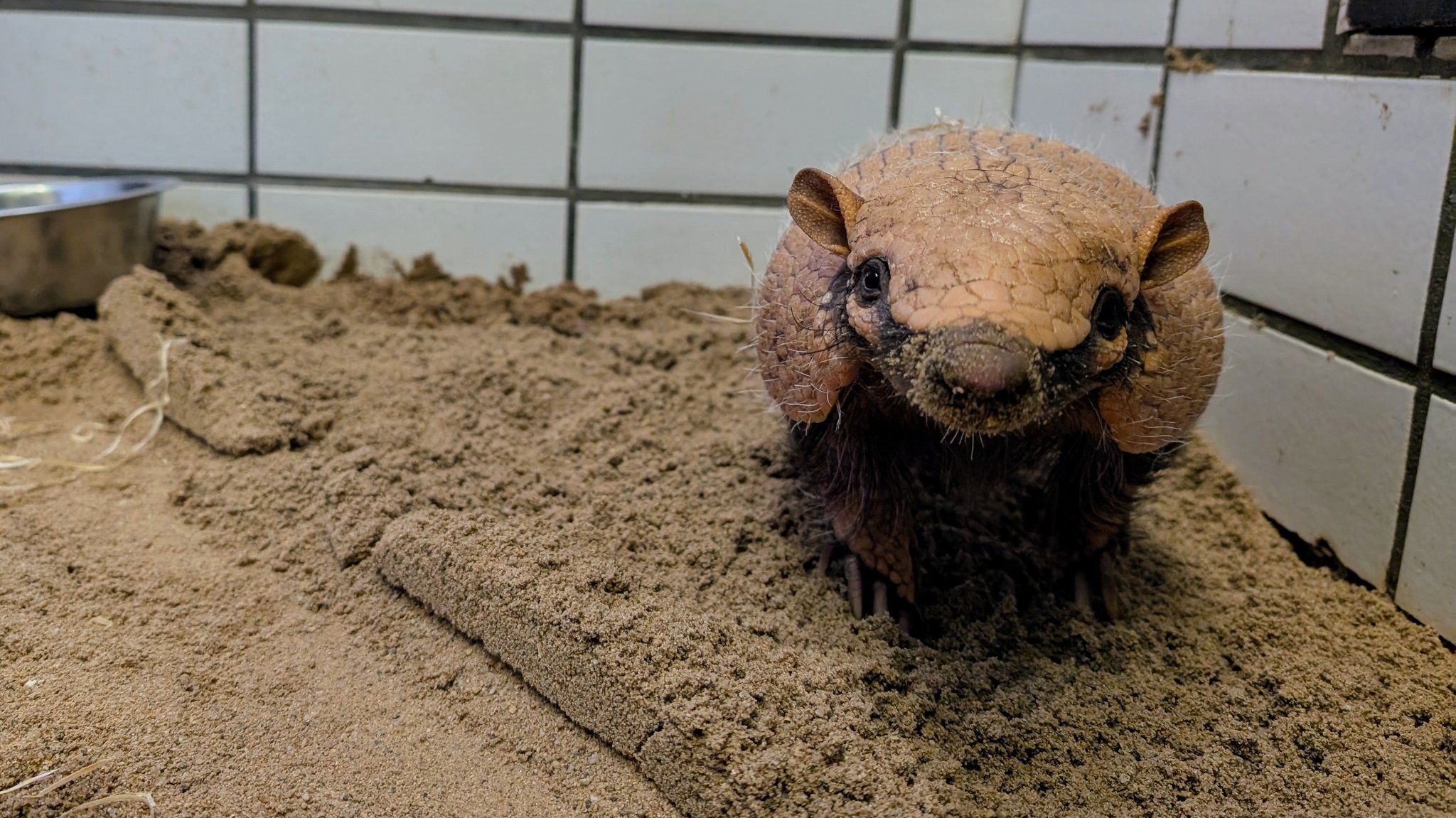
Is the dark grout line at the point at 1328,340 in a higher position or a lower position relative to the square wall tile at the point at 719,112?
lower

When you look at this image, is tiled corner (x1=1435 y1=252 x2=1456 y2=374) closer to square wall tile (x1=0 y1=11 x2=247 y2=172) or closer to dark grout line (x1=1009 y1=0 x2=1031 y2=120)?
dark grout line (x1=1009 y1=0 x2=1031 y2=120)

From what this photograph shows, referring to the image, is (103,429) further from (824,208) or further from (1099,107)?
(1099,107)

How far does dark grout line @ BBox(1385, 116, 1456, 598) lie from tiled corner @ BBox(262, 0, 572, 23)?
7.99ft

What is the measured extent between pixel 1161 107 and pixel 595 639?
211 cm

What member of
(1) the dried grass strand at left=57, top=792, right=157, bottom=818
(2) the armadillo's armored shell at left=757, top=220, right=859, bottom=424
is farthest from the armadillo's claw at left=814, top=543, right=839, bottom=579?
(1) the dried grass strand at left=57, top=792, right=157, bottom=818

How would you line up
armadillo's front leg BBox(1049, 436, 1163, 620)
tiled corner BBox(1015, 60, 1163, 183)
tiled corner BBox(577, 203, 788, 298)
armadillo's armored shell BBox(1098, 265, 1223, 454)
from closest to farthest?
1. armadillo's armored shell BBox(1098, 265, 1223, 454)
2. armadillo's front leg BBox(1049, 436, 1163, 620)
3. tiled corner BBox(1015, 60, 1163, 183)
4. tiled corner BBox(577, 203, 788, 298)

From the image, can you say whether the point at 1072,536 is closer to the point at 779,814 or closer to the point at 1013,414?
the point at 1013,414

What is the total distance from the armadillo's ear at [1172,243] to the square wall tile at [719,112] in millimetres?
1833

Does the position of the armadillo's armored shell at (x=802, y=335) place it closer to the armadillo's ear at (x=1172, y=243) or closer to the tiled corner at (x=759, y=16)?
the armadillo's ear at (x=1172, y=243)

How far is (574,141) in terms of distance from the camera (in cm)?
344

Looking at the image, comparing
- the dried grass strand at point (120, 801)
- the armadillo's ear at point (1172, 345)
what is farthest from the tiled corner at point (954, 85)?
the dried grass strand at point (120, 801)

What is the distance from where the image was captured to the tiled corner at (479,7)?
10.8 feet

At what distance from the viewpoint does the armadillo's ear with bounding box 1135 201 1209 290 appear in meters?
1.62

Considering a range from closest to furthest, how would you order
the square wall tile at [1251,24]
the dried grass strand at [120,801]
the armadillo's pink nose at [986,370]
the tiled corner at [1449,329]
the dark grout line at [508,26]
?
the armadillo's pink nose at [986,370] → the dried grass strand at [120,801] → the tiled corner at [1449,329] → the square wall tile at [1251,24] → the dark grout line at [508,26]
